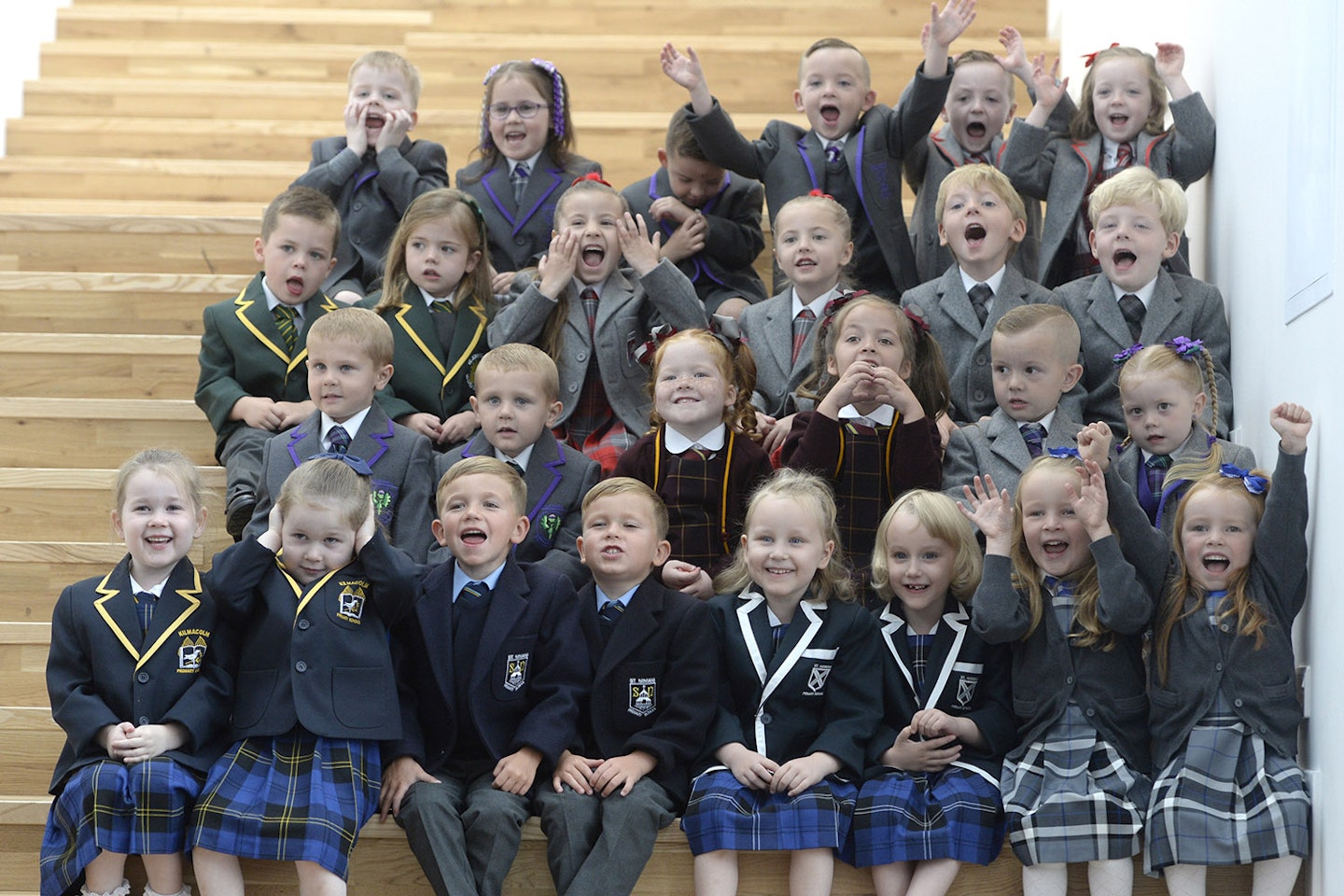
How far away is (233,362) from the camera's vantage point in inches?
162

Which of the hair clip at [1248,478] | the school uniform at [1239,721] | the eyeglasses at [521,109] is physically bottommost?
the school uniform at [1239,721]

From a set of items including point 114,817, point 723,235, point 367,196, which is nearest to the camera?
point 114,817

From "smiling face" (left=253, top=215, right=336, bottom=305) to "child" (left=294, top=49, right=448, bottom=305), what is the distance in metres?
0.40

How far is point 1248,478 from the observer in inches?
120

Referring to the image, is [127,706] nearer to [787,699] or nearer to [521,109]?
[787,699]

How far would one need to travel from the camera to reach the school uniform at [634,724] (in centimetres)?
297

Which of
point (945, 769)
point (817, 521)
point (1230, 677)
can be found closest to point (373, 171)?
point (817, 521)

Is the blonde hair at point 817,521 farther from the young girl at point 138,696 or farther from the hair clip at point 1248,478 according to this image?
the young girl at point 138,696

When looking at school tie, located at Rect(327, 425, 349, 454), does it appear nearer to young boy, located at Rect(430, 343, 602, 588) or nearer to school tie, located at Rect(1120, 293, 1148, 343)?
young boy, located at Rect(430, 343, 602, 588)

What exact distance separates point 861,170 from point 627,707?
1.93 meters

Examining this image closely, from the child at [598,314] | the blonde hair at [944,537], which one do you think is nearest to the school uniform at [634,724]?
the blonde hair at [944,537]

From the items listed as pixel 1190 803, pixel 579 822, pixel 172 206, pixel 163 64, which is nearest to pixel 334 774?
pixel 579 822

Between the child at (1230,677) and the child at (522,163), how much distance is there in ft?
6.97

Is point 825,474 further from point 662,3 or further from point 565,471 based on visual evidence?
point 662,3
